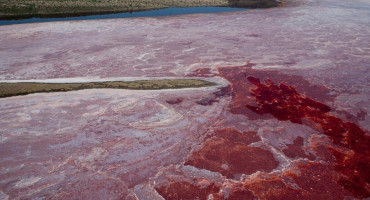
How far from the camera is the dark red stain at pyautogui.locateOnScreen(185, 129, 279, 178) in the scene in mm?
5609

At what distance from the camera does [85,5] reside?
2102 cm

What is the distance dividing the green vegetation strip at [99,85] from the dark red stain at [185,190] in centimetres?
422

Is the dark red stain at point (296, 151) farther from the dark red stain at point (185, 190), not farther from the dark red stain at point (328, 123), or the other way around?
the dark red stain at point (185, 190)

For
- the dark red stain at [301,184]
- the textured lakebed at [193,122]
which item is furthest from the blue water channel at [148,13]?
the dark red stain at [301,184]

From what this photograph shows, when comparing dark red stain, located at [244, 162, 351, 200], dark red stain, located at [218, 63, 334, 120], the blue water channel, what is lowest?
dark red stain, located at [244, 162, 351, 200]

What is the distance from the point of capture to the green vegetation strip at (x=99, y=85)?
852 cm

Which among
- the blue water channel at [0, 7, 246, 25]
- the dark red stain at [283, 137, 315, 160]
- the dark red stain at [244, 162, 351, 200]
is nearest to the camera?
the dark red stain at [244, 162, 351, 200]

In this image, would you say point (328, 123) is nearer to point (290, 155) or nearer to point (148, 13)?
point (290, 155)

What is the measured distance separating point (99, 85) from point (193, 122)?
387cm

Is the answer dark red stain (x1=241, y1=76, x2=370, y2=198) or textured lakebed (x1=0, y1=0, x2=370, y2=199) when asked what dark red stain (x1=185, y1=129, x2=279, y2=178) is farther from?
dark red stain (x1=241, y1=76, x2=370, y2=198)

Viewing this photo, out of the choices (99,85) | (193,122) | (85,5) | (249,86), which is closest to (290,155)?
(193,122)

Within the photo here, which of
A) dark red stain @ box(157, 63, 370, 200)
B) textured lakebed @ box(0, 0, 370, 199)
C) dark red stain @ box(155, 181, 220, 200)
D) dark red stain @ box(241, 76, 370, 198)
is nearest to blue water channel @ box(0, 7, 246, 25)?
textured lakebed @ box(0, 0, 370, 199)

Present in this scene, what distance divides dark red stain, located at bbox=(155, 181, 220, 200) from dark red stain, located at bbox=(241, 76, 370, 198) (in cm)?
273

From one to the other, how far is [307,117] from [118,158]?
526 cm
